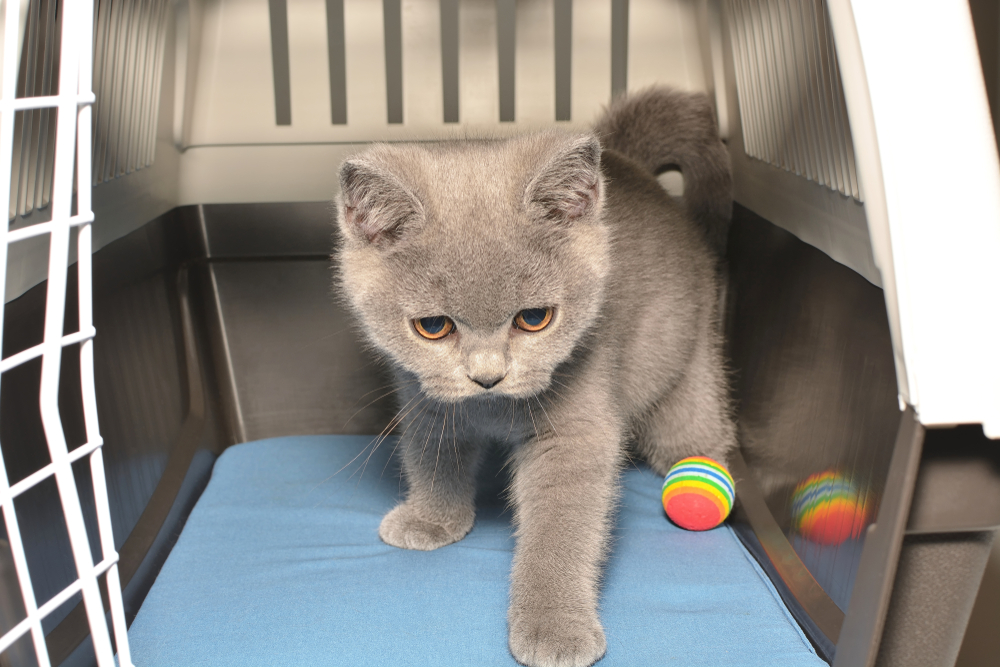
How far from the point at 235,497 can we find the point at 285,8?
0.96 meters

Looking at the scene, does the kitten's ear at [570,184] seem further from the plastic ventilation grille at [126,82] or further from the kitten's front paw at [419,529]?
the plastic ventilation grille at [126,82]

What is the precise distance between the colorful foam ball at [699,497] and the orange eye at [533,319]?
1.63ft

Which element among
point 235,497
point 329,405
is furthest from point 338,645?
point 329,405

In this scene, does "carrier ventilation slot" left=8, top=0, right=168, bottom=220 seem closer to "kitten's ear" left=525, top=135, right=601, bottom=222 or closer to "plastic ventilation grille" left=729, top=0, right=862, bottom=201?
"kitten's ear" left=525, top=135, right=601, bottom=222

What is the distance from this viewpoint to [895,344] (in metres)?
0.79

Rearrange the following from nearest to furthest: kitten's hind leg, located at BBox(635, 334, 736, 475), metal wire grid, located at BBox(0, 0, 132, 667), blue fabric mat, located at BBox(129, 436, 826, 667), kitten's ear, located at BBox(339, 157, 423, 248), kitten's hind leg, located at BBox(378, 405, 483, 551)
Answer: metal wire grid, located at BBox(0, 0, 132, 667) → kitten's ear, located at BBox(339, 157, 423, 248) → blue fabric mat, located at BBox(129, 436, 826, 667) → kitten's hind leg, located at BBox(378, 405, 483, 551) → kitten's hind leg, located at BBox(635, 334, 736, 475)

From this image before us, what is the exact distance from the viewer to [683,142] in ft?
5.04

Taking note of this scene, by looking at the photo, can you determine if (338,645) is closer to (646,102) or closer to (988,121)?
(988,121)

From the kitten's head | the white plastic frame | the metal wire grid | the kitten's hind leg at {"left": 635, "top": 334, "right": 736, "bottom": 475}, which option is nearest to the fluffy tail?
the kitten's hind leg at {"left": 635, "top": 334, "right": 736, "bottom": 475}

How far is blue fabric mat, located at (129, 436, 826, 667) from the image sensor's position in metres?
1.04

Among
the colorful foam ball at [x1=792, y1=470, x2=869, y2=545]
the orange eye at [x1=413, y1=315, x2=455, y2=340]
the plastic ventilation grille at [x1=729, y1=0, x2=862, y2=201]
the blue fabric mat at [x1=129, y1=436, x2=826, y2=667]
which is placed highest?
the plastic ventilation grille at [x1=729, y1=0, x2=862, y2=201]

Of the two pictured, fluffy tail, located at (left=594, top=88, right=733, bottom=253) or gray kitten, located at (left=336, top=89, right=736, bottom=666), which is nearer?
gray kitten, located at (left=336, top=89, right=736, bottom=666)

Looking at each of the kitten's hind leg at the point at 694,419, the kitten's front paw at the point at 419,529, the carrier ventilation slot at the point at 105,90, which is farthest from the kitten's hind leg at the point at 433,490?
the carrier ventilation slot at the point at 105,90

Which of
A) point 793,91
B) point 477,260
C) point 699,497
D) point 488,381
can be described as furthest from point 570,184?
point 699,497
